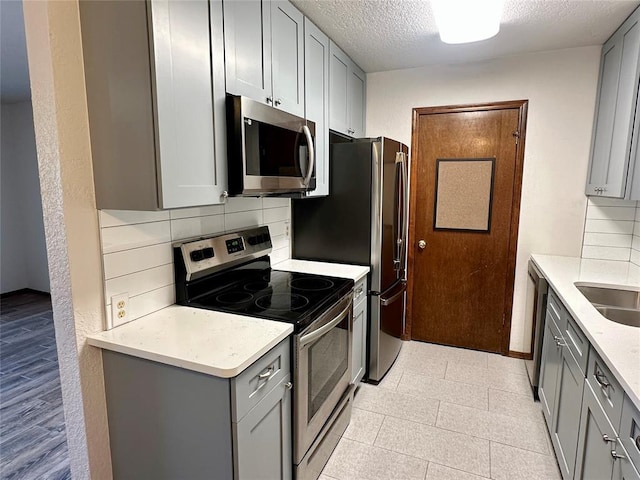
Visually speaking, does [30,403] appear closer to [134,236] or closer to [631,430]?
[134,236]

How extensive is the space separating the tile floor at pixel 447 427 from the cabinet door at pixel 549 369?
6.1 inches

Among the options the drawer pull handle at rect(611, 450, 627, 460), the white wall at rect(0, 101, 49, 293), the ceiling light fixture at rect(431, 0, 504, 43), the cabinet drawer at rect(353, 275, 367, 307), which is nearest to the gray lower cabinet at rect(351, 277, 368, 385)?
the cabinet drawer at rect(353, 275, 367, 307)

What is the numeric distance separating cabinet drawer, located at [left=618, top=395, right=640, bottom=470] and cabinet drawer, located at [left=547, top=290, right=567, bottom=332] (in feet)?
2.67

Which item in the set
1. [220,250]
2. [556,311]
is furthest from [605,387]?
[220,250]

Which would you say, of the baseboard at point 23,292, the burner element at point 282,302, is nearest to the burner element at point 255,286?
the burner element at point 282,302

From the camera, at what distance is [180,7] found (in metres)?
1.33

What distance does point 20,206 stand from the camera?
505cm

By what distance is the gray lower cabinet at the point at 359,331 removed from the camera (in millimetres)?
2543

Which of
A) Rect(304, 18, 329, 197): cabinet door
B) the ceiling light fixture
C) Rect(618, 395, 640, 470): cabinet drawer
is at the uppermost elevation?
the ceiling light fixture

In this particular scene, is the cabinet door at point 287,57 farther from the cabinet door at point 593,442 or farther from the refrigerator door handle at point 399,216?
the cabinet door at point 593,442

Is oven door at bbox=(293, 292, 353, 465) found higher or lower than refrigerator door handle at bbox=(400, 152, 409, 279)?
lower

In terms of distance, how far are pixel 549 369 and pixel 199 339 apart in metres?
2.00

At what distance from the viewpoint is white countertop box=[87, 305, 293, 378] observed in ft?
4.25

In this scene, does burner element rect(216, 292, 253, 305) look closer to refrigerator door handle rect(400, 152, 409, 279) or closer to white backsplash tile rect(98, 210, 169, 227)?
white backsplash tile rect(98, 210, 169, 227)
